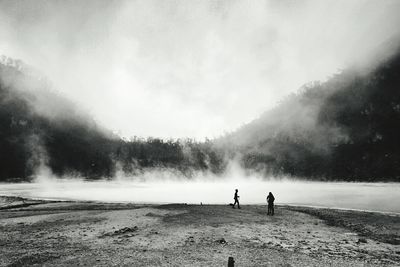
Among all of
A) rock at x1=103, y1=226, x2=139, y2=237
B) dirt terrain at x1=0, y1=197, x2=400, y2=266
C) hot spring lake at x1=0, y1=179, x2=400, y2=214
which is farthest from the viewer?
hot spring lake at x1=0, y1=179, x2=400, y2=214

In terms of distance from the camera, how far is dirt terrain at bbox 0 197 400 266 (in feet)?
51.3

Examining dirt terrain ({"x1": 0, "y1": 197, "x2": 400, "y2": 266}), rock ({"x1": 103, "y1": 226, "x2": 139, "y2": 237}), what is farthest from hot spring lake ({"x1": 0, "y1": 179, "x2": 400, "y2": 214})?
rock ({"x1": 103, "y1": 226, "x2": 139, "y2": 237})

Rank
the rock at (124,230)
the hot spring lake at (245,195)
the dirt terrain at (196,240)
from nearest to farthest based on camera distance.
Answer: the dirt terrain at (196,240) → the rock at (124,230) → the hot spring lake at (245,195)

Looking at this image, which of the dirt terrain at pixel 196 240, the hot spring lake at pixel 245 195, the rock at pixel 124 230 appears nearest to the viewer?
the dirt terrain at pixel 196 240

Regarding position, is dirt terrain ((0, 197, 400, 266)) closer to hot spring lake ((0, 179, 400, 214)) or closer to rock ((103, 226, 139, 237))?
rock ((103, 226, 139, 237))

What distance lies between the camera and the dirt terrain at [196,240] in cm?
1564

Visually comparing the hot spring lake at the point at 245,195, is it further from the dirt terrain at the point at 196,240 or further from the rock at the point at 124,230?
the rock at the point at 124,230

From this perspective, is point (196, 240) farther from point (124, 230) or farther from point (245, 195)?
point (245, 195)

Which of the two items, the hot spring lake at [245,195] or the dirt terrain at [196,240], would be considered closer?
the dirt terrain at [196,240]

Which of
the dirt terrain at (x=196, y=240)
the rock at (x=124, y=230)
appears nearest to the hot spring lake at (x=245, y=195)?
the dirt terrain at (x=196, y=240)

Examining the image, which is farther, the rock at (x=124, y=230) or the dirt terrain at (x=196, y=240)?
the rock at (x=124, y=230)

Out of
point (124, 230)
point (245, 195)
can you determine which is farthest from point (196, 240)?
point (245, 195)

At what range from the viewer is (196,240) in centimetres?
1994

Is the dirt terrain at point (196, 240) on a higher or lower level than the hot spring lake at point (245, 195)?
lower
